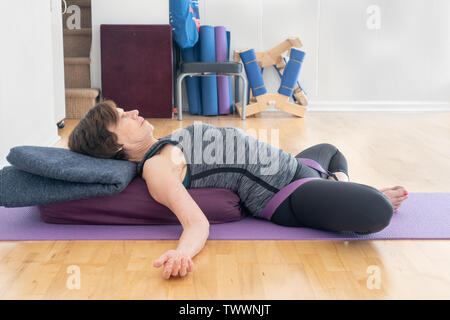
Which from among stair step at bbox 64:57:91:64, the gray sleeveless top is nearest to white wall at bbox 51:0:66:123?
stair step at bbox 64:57:91:64

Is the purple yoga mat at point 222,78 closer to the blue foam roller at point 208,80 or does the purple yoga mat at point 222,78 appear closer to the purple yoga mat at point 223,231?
the blue foam roller at point 208,80

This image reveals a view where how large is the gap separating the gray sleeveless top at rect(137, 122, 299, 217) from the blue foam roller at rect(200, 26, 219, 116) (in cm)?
300

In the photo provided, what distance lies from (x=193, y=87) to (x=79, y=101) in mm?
1004

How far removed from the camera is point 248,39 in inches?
201

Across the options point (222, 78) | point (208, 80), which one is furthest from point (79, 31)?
point (222, 78)

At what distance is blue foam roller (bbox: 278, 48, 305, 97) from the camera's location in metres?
4.71

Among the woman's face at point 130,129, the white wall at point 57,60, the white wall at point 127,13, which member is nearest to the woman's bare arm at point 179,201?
the woman's face at point 130,129

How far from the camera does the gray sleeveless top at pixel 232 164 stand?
6.01ft

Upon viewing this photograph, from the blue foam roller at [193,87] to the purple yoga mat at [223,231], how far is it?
3075 mm

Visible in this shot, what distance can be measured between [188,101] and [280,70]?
2.97 feet

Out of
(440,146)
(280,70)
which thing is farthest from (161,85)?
(440,146)

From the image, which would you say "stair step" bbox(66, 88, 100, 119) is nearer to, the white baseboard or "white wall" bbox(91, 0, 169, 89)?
"white wall" bbox(91, 0, 169, 89)

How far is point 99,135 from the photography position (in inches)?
71.6
